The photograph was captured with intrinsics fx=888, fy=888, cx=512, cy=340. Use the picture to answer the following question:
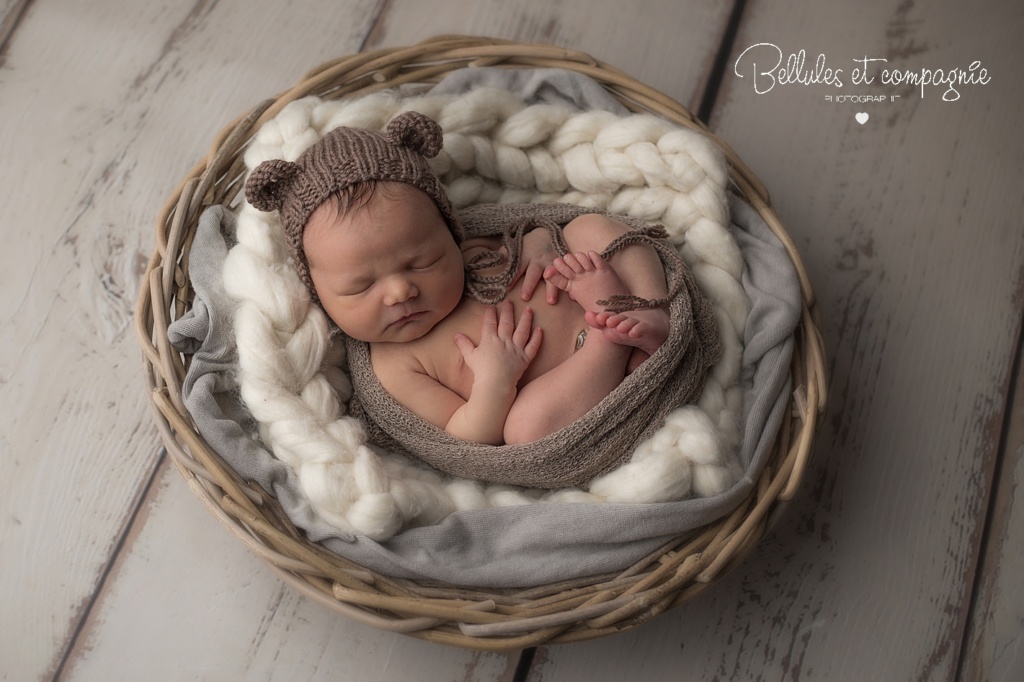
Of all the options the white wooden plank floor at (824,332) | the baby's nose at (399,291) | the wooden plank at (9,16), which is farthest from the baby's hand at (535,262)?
the wooden plank at (9,16)

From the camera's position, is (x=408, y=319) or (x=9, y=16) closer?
(x=408, y=319)

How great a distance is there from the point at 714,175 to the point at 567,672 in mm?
958

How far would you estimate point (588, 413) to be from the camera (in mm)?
1519

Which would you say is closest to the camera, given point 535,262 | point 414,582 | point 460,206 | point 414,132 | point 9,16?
point 414,582

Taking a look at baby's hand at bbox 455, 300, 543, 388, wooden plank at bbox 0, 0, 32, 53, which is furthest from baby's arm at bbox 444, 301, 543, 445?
wooden plank at bbox 0, 0, 32, 53

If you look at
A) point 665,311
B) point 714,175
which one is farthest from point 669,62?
point 665,311

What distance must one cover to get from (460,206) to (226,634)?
94 centimetres

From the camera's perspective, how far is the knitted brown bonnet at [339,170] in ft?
4.83

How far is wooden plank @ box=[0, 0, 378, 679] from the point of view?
170cm

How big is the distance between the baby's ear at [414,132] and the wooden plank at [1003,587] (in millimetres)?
1302

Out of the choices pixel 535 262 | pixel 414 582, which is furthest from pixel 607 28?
pixel 414 582

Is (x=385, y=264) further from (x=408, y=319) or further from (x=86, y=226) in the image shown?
(x=86, y=226)

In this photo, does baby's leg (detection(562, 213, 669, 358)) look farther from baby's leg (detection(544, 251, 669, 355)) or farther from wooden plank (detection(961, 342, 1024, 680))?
wooden plank (detection(961, 342, 1024, 680))

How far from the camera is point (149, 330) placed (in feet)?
5.14
